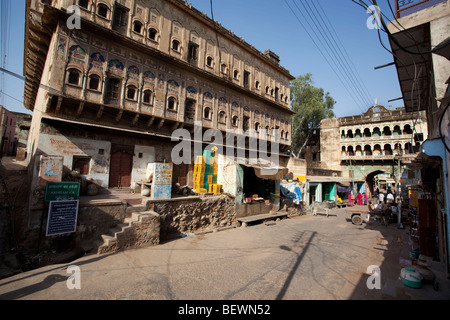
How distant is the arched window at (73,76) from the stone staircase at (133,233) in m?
7.70

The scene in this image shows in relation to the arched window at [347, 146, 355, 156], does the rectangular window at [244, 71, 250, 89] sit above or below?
above

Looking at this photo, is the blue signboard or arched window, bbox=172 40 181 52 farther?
arched window, bbox=172 40 181 52

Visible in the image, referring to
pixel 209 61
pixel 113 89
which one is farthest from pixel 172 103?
pixel 209 61

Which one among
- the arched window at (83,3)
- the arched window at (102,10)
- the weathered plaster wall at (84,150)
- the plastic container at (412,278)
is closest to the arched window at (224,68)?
the arched window at (102,10)

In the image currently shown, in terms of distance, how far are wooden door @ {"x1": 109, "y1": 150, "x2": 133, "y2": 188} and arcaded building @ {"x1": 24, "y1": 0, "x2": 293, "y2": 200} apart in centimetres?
6

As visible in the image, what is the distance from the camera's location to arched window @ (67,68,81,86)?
1096cm

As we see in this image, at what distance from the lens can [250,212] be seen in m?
13.5

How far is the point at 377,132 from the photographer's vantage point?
30219mm

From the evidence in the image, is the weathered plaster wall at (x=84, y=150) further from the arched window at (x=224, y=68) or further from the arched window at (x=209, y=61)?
the arched window at (x=224, y=68)

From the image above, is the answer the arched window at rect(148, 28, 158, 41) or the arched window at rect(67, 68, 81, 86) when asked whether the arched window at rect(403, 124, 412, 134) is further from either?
the arched window at rect(67, 68, 81, 86)

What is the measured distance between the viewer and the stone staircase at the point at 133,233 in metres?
7.13

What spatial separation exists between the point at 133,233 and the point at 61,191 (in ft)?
8.90

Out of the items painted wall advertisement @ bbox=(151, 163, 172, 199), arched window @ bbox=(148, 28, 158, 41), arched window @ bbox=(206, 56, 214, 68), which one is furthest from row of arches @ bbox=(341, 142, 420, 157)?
painted wall advertisement @ bbox=(151, 163, 172, 199)

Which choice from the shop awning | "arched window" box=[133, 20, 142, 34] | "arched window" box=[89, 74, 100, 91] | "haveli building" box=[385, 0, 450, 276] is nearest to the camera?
"haveli building" box=[385, 0, 450, 276]
